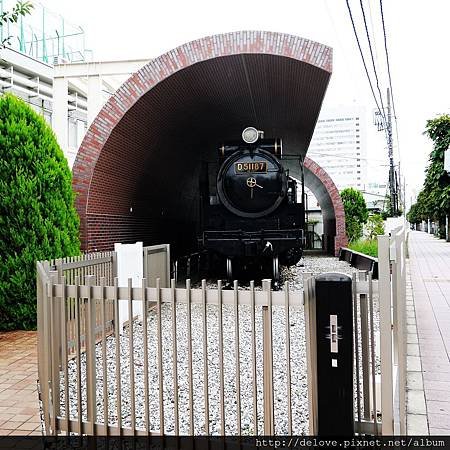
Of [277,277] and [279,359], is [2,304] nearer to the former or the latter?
[279,359]

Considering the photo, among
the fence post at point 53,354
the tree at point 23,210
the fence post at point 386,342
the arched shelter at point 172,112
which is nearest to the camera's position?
the fence post at point 386,342

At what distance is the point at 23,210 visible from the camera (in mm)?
7613

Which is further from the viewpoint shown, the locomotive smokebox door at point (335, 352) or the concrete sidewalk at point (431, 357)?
the concrete sidewalk at point (431, 357)

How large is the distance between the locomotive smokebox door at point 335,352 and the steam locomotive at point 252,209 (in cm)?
846

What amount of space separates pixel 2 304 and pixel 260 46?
6717 mm

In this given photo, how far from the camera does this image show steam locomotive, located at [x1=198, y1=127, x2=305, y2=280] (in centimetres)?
1183

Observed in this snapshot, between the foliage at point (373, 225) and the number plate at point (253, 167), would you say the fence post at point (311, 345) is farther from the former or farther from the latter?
the foliage at point (373, 225)

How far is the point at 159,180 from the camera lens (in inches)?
588

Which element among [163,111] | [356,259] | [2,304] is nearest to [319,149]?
[356,259]

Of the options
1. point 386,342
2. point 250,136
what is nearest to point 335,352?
point 386,342

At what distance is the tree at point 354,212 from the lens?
2719 centimetres

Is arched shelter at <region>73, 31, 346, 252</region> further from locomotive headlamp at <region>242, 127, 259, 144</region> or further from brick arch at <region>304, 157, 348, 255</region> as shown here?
brick arch at <region>304, 157, 348, 255</region>

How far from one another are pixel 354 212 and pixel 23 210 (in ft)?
74.1

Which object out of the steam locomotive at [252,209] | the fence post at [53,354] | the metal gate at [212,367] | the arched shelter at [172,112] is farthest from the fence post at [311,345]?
the steam locomotive at [252,209]
